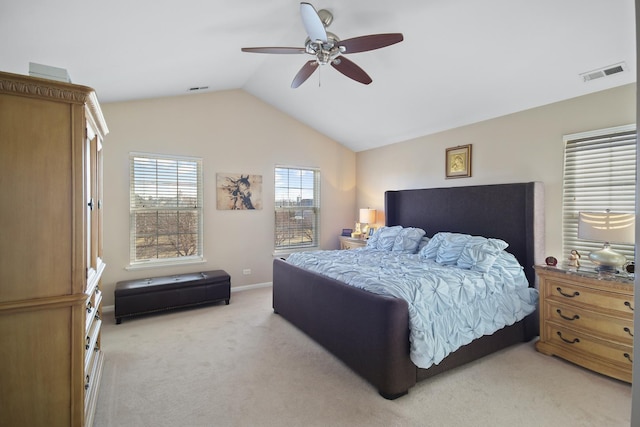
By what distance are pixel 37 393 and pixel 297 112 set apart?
471 cm

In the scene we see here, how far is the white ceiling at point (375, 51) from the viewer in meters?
2.19

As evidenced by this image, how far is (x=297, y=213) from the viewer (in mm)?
5660

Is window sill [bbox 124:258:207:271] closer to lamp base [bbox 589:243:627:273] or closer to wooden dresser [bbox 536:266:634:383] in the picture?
wooden dresser [bbox 536:266:634:383]

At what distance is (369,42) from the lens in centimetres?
235

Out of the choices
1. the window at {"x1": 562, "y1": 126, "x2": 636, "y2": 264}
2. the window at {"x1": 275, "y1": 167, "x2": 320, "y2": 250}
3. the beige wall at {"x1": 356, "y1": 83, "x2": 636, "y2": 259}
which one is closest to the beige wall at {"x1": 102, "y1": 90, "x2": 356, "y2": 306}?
the window at {"x1": 275, "y1": 167, "x2": 320, "y2": 250}

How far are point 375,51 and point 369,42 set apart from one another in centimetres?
103

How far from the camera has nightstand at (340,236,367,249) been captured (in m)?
5.32

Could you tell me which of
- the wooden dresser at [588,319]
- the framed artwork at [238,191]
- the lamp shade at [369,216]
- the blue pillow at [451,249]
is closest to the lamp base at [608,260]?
the wooden dresser at [588,319]

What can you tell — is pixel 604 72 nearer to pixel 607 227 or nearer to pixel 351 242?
pixel 607 227

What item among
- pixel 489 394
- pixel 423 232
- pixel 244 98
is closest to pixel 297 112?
pixel 244 98

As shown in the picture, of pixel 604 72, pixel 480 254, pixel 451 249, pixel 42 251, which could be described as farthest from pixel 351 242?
pixel 42 251

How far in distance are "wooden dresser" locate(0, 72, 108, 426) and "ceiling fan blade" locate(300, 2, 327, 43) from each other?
55.3 inches

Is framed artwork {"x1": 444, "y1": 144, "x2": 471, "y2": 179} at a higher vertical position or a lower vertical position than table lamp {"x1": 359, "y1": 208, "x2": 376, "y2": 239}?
higher

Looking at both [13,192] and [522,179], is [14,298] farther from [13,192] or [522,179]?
[522,179]
